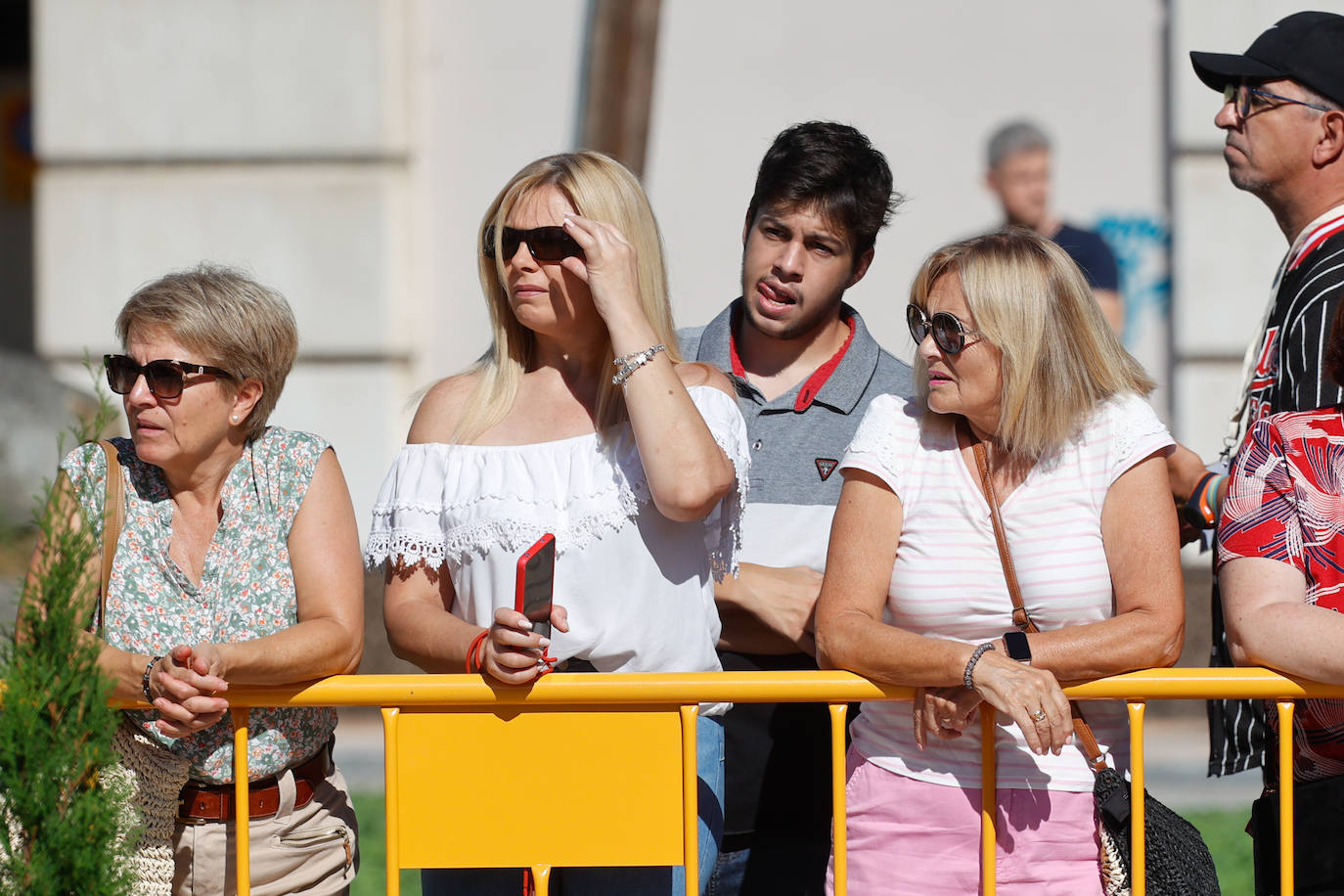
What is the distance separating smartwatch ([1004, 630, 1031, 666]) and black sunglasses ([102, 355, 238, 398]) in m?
1.42

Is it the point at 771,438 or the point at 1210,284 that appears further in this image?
the point at 1210,284

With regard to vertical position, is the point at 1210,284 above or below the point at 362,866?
above

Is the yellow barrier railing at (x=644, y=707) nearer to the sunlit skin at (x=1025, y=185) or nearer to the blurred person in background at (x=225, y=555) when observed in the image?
the blurred person in background at (x=225, y=555)

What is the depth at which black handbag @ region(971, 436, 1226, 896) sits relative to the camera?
7.68 feet

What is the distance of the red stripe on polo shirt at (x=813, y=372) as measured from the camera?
3.00 meters

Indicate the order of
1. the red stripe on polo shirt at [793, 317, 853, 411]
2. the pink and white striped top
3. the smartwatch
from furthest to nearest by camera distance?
1. the red stripe on polo shirt at [793, 317, 853, 411]
2. the pink and white striped top
3. the smartwatch

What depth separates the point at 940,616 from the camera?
2.47 metres

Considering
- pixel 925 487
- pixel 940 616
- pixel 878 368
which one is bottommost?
pixel 940 616

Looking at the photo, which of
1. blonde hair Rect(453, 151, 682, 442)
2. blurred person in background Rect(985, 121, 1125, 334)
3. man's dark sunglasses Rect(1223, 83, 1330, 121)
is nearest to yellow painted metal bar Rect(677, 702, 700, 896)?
blonde hair Rect(453, 151, 682, 442)

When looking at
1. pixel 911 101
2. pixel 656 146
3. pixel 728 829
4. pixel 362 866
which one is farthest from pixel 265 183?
pixel 728 829

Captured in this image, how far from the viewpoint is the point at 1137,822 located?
2357 mm

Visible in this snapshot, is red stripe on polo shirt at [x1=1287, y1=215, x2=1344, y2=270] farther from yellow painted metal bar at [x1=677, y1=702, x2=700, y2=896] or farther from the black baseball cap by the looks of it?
yellow painted metal bar at [x1=677, y1=702, x2=700, y2=896]

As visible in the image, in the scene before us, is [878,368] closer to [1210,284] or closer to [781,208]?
[781,208]

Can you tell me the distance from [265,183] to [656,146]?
1.86 metres
